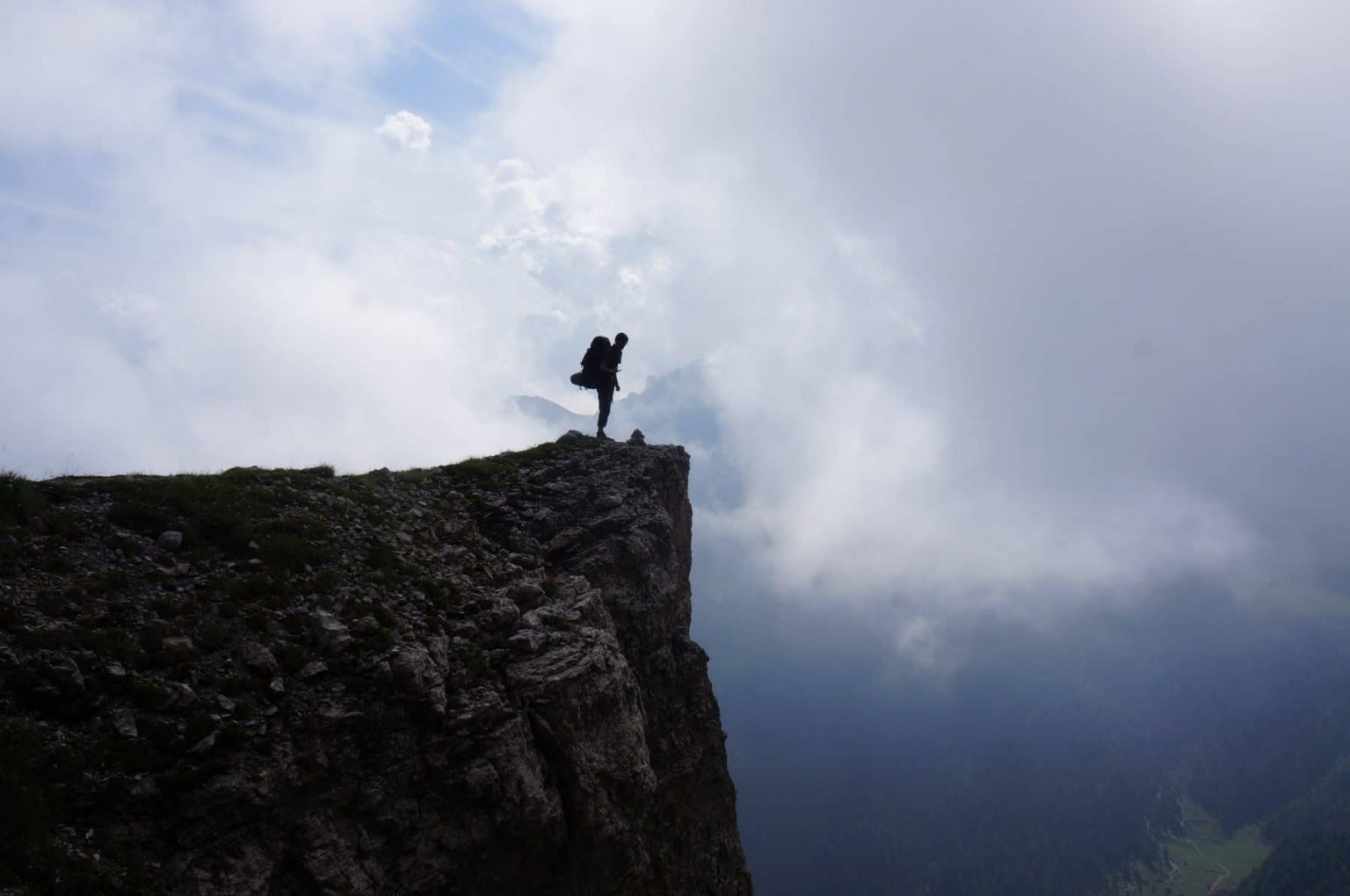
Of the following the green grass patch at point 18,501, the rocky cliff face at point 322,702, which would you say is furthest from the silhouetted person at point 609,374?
the green grass patch at point 18,501

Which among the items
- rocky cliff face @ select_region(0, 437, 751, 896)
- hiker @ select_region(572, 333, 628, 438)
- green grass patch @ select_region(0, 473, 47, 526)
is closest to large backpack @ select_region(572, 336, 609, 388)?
hiker @ select_region(572, 333, 628, 438)

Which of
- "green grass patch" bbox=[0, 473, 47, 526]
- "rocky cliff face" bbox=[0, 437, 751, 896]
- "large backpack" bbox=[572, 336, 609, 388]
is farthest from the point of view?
"large backpack" bbox=[572, 336, 609, 388]

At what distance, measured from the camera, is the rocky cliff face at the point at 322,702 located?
15.9 meters

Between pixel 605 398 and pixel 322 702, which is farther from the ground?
pixel 605 398

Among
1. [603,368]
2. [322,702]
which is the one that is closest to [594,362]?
[603,368]

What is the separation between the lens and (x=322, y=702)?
19.5 metres

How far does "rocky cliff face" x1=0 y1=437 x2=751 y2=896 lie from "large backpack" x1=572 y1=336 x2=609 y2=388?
36.0ft

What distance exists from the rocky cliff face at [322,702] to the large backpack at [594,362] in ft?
36.0

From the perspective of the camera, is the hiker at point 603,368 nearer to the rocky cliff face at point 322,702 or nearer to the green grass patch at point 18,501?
the rocky cliff face at point 322,702

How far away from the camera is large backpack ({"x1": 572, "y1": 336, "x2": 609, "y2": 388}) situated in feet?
134

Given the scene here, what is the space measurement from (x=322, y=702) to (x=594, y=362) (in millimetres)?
24549

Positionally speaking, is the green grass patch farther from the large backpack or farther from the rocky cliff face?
the large backpack

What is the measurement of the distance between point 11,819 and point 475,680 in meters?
10.8

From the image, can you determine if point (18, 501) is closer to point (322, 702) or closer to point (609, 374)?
point (322, 702)
